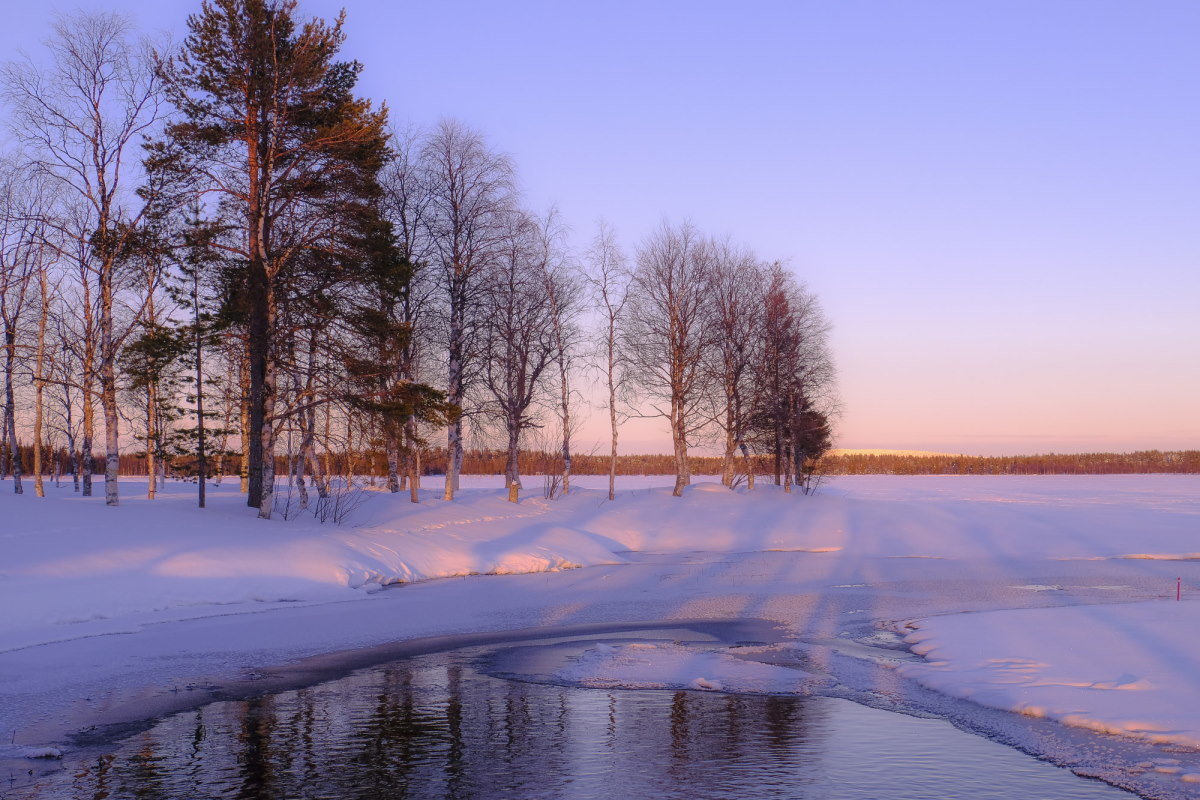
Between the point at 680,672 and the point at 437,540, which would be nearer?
the point at 680,672

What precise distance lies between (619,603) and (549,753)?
34.5 feet

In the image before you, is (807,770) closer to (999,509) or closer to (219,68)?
(219,68)

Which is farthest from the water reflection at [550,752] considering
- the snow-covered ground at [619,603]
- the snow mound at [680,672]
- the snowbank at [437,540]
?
the snowbank at [437,540]

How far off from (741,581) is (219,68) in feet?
62.4

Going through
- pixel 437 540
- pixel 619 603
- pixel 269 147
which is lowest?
pixel 619 603

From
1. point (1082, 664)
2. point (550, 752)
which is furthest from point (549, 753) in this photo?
point (1082, 664)

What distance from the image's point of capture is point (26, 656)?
1203 centimetres

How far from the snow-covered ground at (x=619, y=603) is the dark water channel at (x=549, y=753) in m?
0.80

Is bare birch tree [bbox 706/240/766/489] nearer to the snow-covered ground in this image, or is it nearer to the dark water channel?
the snow-covered ground

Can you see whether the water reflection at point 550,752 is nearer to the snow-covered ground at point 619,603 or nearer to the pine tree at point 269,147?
the snow-covered ground at point 619,603

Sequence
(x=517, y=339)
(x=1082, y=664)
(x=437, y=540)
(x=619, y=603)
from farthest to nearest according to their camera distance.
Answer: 1. (x=517, y=339)
2. (x=437, y=540)
3. (x=619, y=603)
4. (x=1082, y=664)

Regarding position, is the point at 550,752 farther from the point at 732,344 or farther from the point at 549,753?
the point at 732,344

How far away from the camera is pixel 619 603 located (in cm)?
1812

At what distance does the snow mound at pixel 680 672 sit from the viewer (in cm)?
1059
